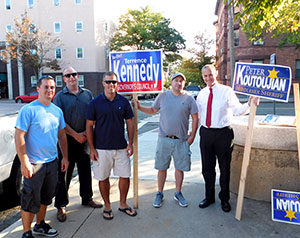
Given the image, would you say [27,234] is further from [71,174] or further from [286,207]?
[286,207]

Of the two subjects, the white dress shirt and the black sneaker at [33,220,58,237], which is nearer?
the black sneaker at [33,220,58,237]

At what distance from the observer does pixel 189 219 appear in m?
3.79

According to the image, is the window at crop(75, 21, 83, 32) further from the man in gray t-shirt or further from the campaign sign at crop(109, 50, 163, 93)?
the man in gray t-shirt

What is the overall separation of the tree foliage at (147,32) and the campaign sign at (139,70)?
122 feet

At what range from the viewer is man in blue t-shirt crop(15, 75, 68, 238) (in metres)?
3.00

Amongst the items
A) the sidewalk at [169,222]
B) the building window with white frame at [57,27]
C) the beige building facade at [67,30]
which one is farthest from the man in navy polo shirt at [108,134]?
the building window with white frame at [57,27]

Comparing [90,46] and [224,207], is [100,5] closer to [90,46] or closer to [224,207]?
[90,46]

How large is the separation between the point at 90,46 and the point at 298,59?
73.0ft

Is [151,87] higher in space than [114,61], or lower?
lower

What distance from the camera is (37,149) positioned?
315 centimetres

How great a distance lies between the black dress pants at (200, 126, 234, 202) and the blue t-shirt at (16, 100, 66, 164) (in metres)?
1.98

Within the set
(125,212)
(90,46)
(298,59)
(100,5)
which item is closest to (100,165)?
(125,212)

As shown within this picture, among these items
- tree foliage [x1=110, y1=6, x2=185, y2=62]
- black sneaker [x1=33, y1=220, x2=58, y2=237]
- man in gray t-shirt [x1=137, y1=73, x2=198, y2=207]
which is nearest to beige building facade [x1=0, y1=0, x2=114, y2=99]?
tree foliage [x1=110, y1=6, x2=185, y2=62]

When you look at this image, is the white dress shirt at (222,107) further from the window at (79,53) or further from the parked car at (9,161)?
the window at (79,53)
